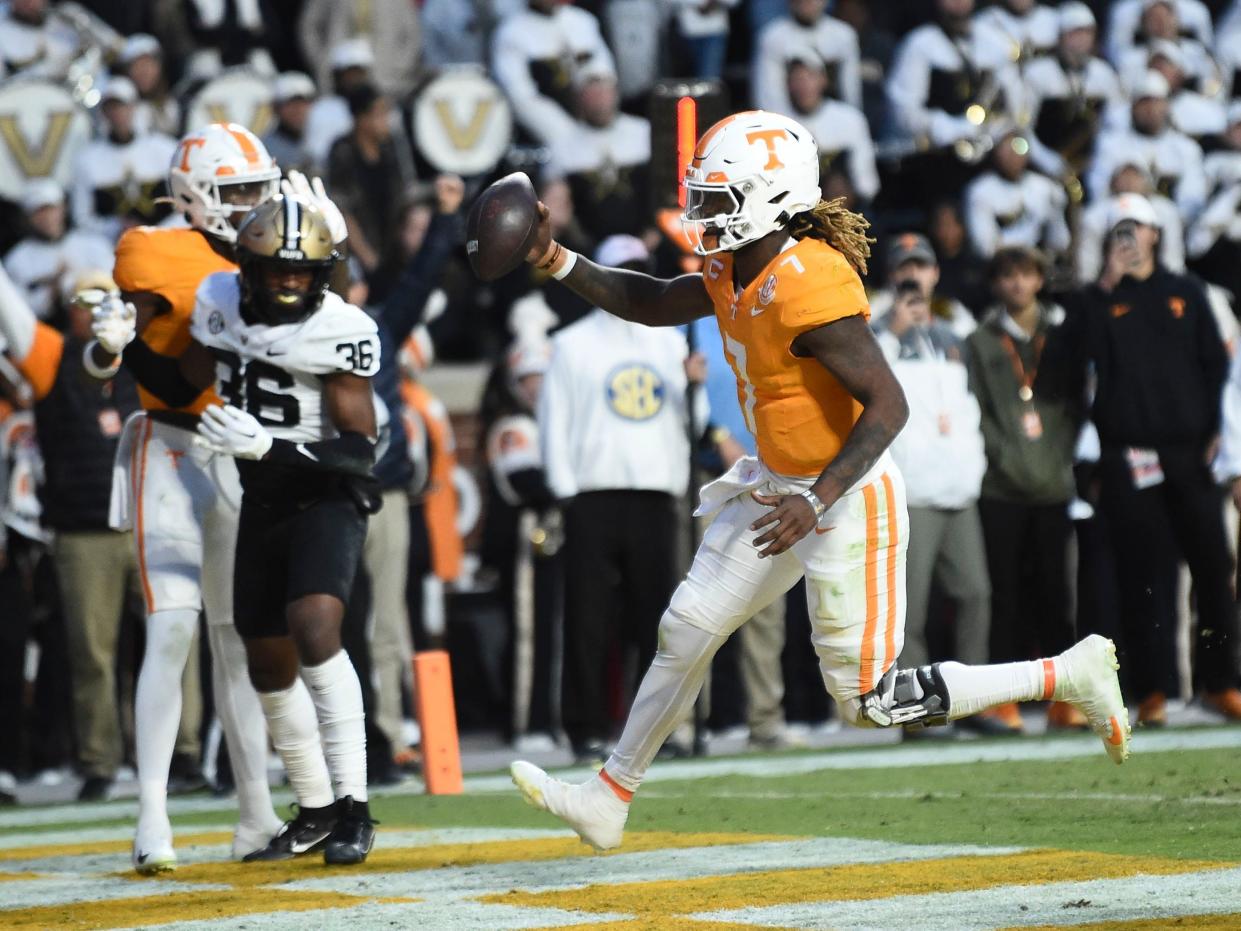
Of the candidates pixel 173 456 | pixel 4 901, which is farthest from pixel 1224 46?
pixel 4 901

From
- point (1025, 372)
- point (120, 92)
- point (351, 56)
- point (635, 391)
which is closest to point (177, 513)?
point (635, 391)

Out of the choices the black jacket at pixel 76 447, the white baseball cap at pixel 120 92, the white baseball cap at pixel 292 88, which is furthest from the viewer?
the white baseball cap at pixel 292 88

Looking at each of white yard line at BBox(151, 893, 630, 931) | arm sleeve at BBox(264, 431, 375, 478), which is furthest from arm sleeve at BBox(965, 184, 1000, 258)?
white yard line at BBox(151, 893, 630, 931)

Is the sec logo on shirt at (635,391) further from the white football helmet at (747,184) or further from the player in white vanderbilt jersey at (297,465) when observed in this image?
the white football helmet at (747,184)

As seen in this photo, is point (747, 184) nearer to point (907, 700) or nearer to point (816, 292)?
point (816, 292)

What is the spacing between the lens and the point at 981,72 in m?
15.4

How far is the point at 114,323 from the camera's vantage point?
682 centimetres

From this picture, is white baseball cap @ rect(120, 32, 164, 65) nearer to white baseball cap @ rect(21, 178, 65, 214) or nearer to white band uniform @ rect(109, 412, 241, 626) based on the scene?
white baseball cap @ rect(21, 178, 65, 214)


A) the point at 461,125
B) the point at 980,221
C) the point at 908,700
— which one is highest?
the point at 461,125

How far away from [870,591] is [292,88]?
8883 millimetres

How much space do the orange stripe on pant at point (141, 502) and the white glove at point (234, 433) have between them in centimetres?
54

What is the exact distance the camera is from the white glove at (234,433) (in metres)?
6.35

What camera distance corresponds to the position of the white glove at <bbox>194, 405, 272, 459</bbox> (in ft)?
20.8

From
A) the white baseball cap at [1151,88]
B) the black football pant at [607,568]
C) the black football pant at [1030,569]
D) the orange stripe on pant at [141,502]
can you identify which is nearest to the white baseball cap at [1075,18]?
→ the white baseball cap at [1151,88]
